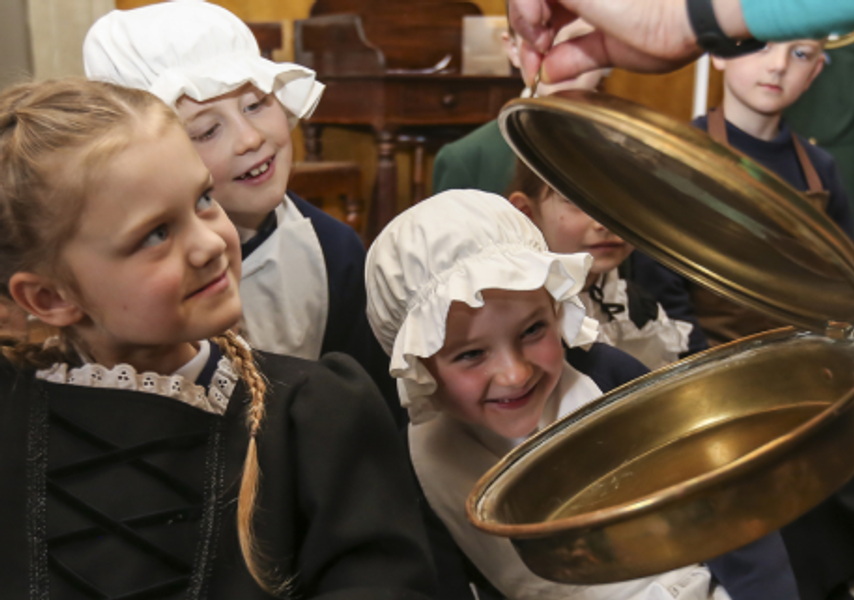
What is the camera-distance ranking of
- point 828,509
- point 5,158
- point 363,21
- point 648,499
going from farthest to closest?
point 363,21, point 828,509, point 5,158, point 648,499

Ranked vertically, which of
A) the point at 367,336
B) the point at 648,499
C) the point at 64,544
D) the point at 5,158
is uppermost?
the point at 5,158

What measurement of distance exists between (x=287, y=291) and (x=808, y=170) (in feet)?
4.73

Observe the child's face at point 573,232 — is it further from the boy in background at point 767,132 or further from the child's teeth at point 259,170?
the boy in background at point 767,132

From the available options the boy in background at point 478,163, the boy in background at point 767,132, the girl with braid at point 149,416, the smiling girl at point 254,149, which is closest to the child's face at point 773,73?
the boy in background at point 767,132

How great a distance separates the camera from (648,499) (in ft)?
1.65

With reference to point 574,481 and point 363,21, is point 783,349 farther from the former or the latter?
point 363,21

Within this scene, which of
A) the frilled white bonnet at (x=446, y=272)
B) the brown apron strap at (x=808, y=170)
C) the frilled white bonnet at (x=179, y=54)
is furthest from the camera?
the brown apron strap at (x=808, y=170)

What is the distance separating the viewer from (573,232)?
132 cm

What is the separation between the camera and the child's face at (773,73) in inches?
75.5

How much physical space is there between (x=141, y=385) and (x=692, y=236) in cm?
54

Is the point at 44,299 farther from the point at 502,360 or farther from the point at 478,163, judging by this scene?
the point at 478,163

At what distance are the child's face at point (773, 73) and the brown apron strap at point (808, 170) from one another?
150mm

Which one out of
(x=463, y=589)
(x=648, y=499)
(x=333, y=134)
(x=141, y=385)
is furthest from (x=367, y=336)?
A: (x=333, y=134)

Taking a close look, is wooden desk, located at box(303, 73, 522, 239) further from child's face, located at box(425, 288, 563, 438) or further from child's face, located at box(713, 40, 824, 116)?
child's face, located at box(425, 288, 563, 438)
